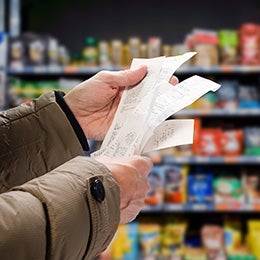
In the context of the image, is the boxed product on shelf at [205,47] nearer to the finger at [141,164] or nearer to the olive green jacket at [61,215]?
the finger at [141,164]

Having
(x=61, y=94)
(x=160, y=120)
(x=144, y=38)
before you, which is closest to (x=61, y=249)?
(x=160, y=120)

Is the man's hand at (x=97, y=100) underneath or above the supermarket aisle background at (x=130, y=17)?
underneath

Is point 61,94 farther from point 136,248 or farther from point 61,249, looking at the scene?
point 136,248

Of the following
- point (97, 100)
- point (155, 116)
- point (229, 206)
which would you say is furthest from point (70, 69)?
point (155, 116)

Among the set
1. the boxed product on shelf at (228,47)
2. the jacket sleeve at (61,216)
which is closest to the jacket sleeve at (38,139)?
the jacket sleeve at (61,216)

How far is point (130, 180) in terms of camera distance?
2.85 ft

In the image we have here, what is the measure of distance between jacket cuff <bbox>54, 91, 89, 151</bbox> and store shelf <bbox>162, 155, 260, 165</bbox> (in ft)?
6.90

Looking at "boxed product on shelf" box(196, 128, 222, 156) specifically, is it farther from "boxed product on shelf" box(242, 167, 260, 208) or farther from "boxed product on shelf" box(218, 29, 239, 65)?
"boxed product on shelf" box(218, 29, 239, 65)

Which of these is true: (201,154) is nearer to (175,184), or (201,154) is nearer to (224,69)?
(175,184)

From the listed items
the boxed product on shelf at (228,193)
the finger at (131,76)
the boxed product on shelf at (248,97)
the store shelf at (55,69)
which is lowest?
the boxed product on shelf at (228,193)

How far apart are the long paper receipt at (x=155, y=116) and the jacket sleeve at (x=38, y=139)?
0.45 ft

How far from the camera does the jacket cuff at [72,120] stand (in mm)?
1243

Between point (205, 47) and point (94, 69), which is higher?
point (205, 47)

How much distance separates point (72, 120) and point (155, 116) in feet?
1.05
